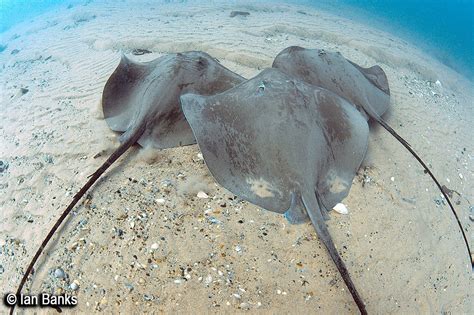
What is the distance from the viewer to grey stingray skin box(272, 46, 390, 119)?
4.49 metres

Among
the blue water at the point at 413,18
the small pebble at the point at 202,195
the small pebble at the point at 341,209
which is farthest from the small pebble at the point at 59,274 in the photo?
the blue water at the point at 413,18

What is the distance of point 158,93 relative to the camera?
4047 millimetres

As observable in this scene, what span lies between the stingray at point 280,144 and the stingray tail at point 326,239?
0.06ft

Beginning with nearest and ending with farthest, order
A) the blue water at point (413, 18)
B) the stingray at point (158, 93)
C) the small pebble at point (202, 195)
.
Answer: the small pebble at point (202, 195) < the stingray at point (158, 93) < the blue water at point (413, 18)

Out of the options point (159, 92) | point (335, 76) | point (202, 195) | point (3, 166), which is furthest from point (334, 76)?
point (3, 166)

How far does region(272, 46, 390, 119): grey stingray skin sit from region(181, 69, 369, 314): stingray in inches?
37.7

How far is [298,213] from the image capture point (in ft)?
9.86

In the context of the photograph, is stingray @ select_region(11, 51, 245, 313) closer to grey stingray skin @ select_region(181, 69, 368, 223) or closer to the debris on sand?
grey stingray skin @ select_region(181, 69, 368, 223)

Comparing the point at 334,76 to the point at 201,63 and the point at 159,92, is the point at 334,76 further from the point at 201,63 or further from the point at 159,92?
the point at 159,92

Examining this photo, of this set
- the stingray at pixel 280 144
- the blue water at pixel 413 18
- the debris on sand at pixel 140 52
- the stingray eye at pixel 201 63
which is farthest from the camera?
the blue water at pixel 413 18

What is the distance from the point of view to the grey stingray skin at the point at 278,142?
3.10m

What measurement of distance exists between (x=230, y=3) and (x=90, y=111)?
10.2 metres

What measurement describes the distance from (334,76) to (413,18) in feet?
75.7

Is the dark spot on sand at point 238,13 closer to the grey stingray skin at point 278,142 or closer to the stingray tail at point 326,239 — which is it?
the grey stingray skin at point 278,142
